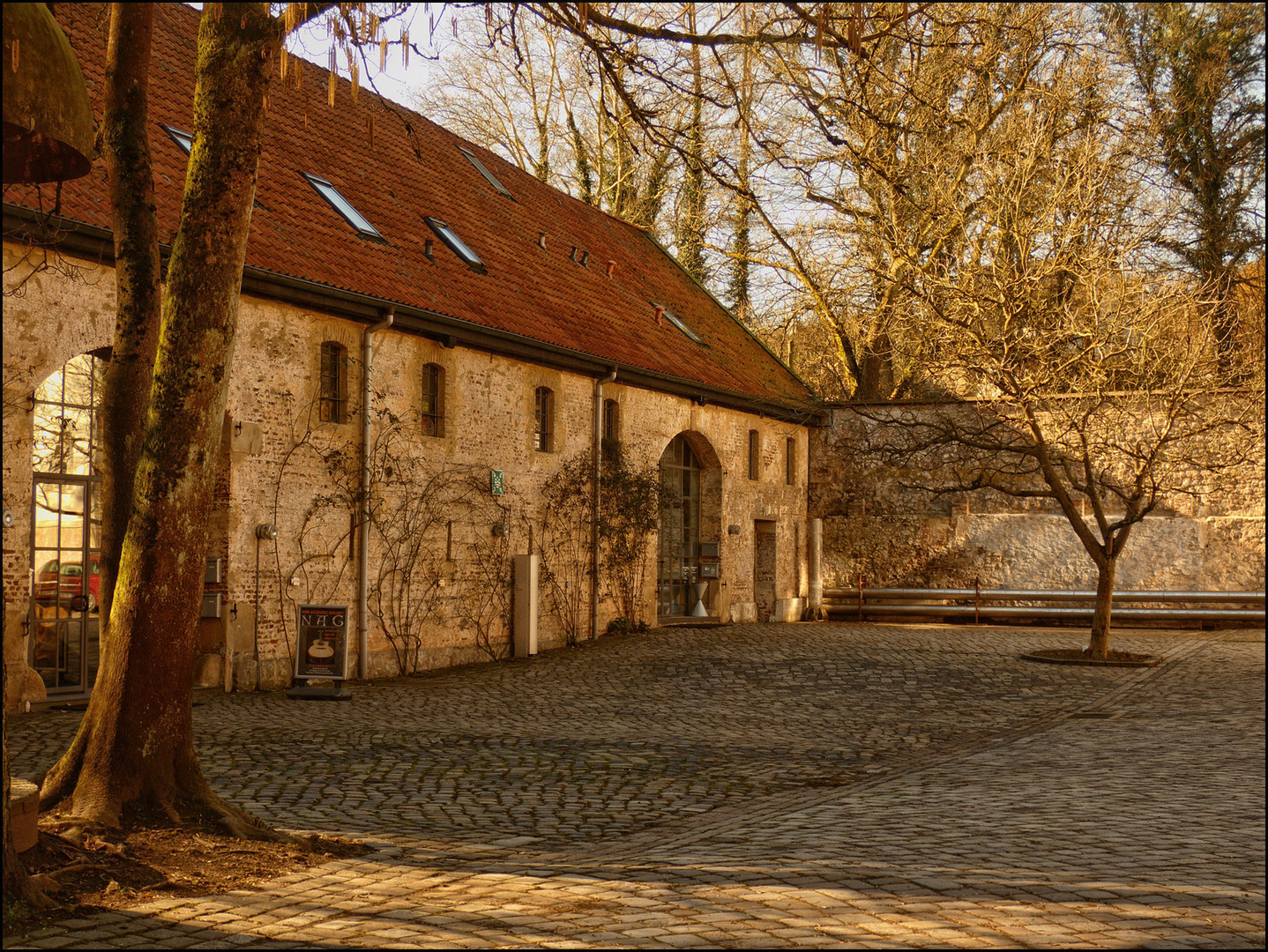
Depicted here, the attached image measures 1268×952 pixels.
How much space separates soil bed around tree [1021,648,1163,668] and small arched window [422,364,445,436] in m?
8.99

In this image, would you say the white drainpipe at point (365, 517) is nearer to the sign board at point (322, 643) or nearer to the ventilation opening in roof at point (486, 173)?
the sign board at point (322, 643)

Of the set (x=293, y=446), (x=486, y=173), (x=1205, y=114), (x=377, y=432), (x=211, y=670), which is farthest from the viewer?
(x=486, y=173)

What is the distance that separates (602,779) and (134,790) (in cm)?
358

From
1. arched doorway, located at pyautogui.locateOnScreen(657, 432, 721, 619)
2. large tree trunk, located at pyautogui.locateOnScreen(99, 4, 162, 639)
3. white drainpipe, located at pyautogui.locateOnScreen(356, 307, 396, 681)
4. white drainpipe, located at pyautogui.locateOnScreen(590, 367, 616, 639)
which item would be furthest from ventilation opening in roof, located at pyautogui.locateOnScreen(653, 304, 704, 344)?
large tree trunk, located at pyautogui.locateOnScreen(99, 4, 162, 639)

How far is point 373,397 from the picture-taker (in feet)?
49.2

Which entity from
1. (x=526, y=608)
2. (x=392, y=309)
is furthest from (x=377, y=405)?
→ (x=526, y=608)

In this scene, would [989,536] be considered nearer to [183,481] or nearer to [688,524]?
[688,524]

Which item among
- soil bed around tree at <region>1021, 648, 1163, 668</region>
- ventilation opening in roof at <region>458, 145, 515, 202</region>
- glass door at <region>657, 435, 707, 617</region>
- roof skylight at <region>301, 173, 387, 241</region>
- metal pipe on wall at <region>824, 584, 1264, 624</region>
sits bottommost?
soil bed around tree at <region>1021, 648, 1163, 668</region>

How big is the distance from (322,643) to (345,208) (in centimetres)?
606

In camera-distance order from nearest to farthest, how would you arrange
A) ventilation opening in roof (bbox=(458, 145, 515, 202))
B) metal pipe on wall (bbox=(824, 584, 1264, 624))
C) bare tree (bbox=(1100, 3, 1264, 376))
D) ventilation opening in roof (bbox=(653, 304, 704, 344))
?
1. bare tree (bbox=(1100, 3, 1264, 376))
2. ventilation opening in roof (bbox=(458, 145, 515, 202))
3. metal pipe on wall (bbox=(824, 584, 1264, 624))
4. ventilation opening in roof (bbox=(653, 304, 704, 344))

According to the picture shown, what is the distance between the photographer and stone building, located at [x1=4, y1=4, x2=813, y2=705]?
1166cm

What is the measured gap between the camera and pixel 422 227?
1792cm

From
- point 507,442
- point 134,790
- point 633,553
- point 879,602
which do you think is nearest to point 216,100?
point 134,790

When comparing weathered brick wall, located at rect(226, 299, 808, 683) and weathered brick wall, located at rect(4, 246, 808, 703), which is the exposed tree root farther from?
weathered brick wall, located at rect(226, 299, 808, 683)
